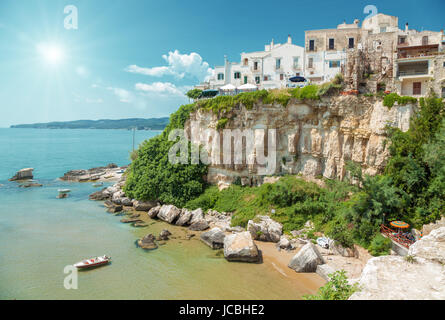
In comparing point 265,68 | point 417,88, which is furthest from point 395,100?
point 265,68

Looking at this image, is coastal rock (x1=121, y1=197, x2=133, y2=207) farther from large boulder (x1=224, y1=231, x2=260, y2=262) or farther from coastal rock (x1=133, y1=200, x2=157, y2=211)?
large boulder (x1=224, y1=231, x2=260, y2=262)

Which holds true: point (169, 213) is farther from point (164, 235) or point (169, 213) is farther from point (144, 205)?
point (144, 205)

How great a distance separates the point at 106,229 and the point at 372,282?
2034 cm

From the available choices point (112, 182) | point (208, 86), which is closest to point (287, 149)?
point (208, 86)

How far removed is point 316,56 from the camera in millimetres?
29500

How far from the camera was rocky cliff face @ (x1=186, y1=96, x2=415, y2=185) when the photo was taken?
18.7 metres

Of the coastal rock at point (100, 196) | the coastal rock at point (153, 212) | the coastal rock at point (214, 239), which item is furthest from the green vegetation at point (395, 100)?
the coastal rock at point (100, 196)

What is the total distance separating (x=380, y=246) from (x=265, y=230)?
714 cm

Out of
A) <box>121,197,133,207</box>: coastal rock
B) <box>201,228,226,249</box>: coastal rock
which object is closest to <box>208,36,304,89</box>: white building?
<box>121,197,133,207</box>: coastal rock

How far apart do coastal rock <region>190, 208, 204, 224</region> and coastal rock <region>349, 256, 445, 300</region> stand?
15671 mm

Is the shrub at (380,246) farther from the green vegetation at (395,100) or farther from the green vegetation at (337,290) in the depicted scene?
the green vegetation at (395,100)

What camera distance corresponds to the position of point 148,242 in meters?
18.8

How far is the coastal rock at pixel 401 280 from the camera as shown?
22.2ft
